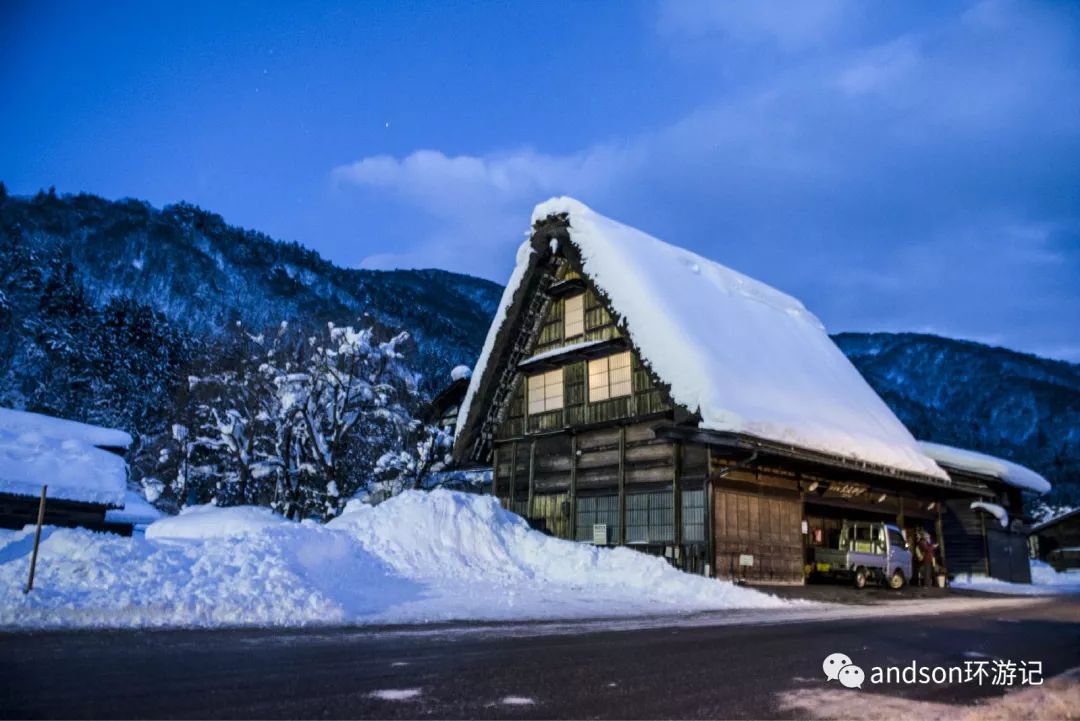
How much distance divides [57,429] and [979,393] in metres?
158

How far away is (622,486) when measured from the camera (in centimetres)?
2073

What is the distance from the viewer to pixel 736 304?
958 inches

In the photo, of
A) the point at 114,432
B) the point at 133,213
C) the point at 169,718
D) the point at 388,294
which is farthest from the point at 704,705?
the point at 133,213

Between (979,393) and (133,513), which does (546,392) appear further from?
(979,393)

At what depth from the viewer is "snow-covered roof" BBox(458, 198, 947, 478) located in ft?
59.2

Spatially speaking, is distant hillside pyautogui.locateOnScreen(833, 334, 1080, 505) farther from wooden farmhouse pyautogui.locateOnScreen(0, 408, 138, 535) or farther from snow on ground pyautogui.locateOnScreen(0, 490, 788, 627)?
wooden farmhouse pyautogui.locateOnScreen(0, 408, 138, 535)

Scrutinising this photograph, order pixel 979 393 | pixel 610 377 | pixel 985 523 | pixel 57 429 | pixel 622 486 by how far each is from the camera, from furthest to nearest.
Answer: pixel 979 393 < pixel 985 523 < pixel 57 429 < pixel 610 377 < pixel 622 486

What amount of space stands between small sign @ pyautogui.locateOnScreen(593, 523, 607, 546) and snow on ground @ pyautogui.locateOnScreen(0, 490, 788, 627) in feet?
8.87

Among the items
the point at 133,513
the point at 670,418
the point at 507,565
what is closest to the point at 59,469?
the point at 133,513

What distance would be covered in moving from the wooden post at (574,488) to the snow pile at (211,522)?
379 inches

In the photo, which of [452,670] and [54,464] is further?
[54,464]

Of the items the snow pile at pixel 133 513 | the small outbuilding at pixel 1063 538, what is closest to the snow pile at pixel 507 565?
the snow pile at pixel 133 513

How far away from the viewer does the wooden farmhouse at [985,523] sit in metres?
33.2

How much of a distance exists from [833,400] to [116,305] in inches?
1960
